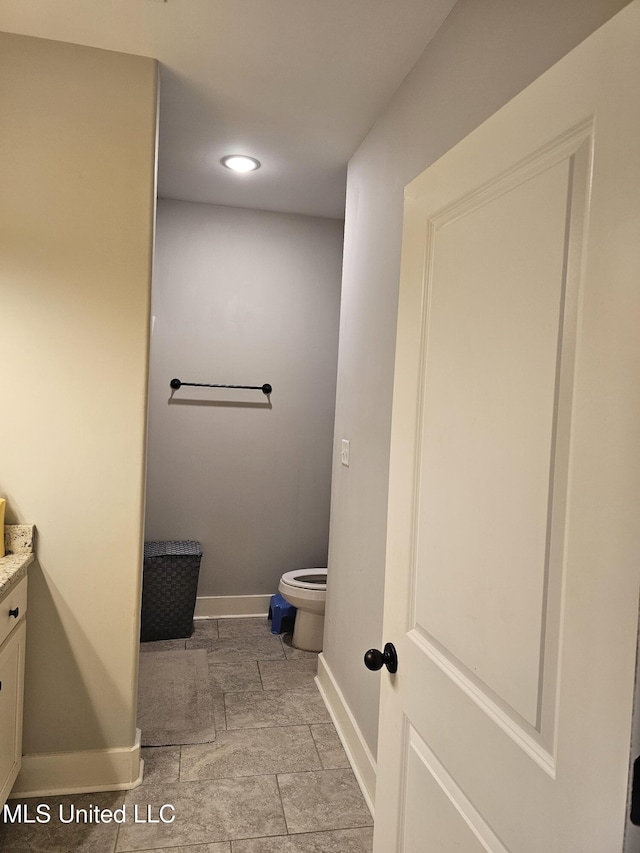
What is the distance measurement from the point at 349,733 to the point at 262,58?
256cm

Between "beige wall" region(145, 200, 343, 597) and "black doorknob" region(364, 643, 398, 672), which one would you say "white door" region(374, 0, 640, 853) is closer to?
"black doorknob" region(364, 643, 398, 672)

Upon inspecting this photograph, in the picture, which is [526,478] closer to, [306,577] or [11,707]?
[11,707]

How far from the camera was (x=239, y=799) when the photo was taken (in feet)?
7.06

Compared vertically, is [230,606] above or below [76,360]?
below

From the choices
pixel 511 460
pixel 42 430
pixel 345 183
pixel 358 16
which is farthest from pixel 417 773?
pixel 345 183

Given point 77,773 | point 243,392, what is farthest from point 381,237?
point 77,773

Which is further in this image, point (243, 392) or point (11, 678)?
point (243, 392)

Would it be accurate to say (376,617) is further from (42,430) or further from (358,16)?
(358,16)

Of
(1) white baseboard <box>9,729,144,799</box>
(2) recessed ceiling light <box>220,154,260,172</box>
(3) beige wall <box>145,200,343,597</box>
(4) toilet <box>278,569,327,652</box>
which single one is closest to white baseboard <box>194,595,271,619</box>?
(3) beige wall <box>145,200,343,597</box>

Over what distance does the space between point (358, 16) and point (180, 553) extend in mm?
2742

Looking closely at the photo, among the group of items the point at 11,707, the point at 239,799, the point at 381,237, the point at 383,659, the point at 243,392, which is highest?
the point at 381,237

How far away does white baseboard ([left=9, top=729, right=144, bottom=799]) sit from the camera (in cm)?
214

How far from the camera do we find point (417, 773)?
1.18 m

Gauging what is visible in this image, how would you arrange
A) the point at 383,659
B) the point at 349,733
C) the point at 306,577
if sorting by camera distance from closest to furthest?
1. the point at 383,659
2. the point at 349,733
3. the point at 306,577
